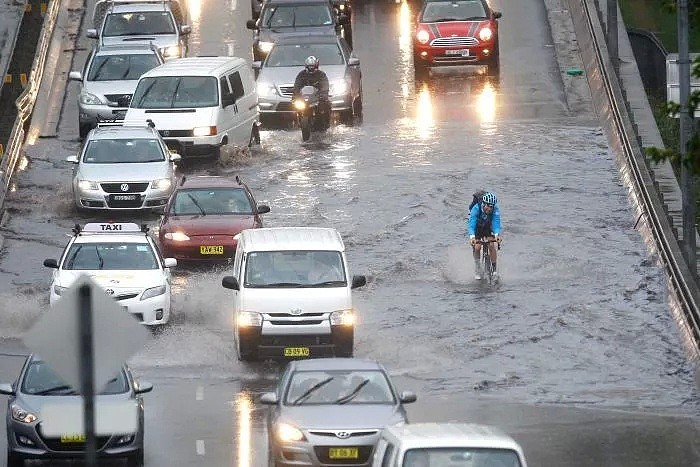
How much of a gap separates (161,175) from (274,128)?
751cm

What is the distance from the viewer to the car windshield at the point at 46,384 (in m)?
19.6

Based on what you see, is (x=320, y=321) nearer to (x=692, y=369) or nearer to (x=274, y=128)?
(x=692, y=369)

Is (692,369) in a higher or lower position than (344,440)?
lower

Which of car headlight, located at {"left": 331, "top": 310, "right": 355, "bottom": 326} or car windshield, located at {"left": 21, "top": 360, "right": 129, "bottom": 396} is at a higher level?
car windshield, located at {"left": 21, "top": 360, "right": 129, "bottom": 396}

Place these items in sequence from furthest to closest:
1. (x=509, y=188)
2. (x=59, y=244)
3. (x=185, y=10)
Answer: (x=185, y=10), (x=509, y=188), (x=59, y=244)

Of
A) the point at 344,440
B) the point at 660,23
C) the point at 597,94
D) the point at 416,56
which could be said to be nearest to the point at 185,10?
the point at 416,56

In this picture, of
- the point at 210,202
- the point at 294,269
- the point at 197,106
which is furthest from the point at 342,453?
the point at 197,106

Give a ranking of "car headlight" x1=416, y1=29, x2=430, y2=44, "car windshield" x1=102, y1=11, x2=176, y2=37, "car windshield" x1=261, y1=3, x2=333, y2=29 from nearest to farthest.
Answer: "car headlight" x1=416, y1=29, x2=430, y2=44, "car windshield" x1=102, y1=11, x2=176, y2=37, "car windshield" x1=261, y1=3, x2=333, y2=29

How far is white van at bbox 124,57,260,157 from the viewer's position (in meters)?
35.3

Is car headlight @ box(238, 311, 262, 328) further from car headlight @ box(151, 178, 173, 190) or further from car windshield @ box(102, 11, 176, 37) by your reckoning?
car windshield @ box(102, 11, 176, 37)

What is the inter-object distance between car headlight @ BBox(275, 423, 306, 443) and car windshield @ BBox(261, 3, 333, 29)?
26.1 m

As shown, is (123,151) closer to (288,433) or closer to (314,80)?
(314,80)

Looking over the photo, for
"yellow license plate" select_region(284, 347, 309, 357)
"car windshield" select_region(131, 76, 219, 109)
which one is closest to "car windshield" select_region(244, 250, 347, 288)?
"yellow license plate" select_region(284, 347, 309, 357)

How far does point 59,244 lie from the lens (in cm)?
3108
